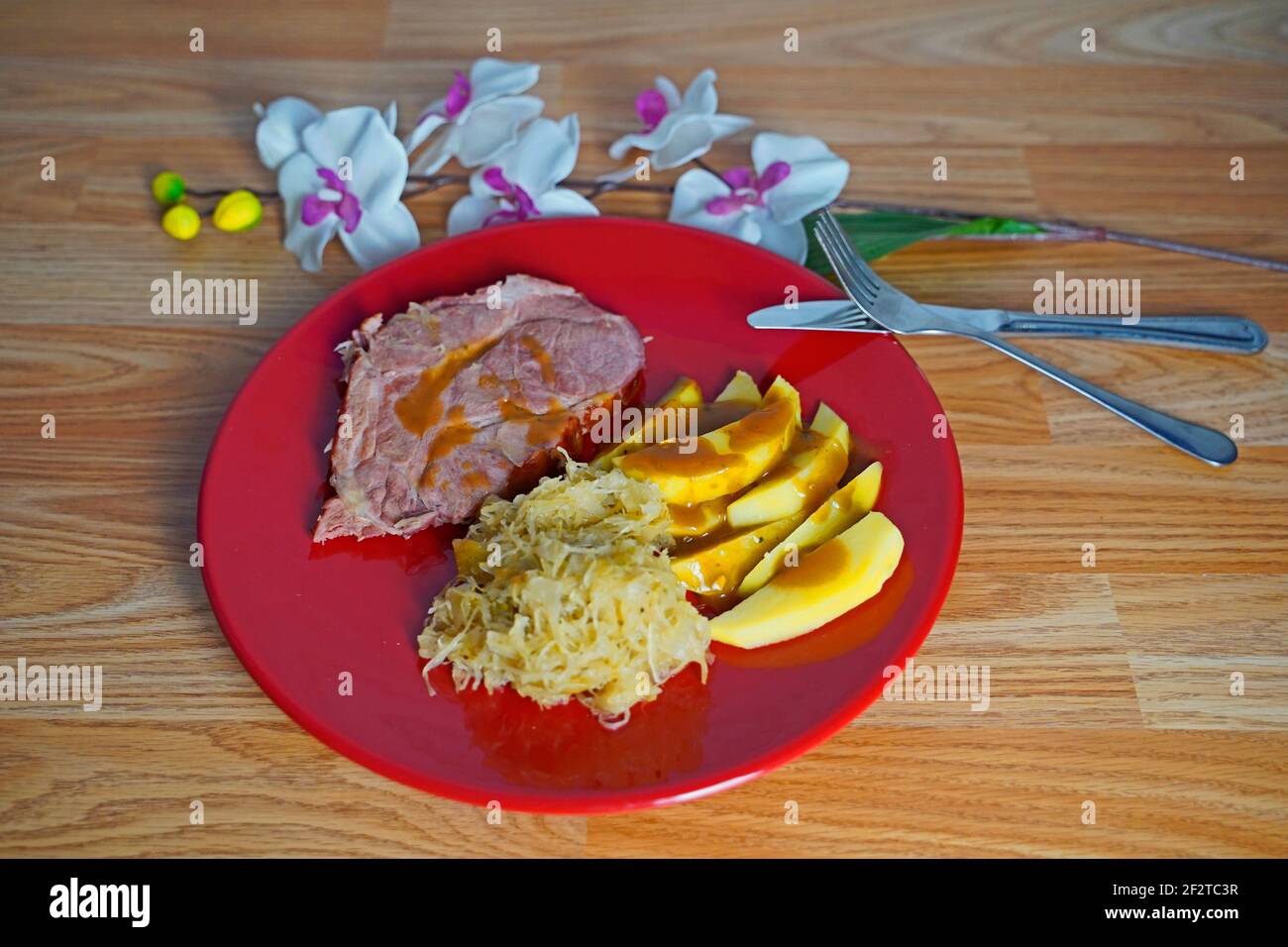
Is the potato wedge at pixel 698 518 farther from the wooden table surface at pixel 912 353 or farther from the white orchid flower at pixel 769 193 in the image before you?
the white orchid flower at pixel 769 193

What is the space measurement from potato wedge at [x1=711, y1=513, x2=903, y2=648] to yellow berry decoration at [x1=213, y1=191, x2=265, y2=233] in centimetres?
188

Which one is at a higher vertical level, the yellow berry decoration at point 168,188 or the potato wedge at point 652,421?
the yellow berry decoration at point 168,188

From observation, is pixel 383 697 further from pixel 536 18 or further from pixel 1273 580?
pixel 536 18

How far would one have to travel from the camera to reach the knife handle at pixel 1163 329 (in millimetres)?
2875

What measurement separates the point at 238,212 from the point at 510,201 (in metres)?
0.77

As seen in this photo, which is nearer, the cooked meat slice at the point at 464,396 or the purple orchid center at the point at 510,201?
the cooked meat slice at the point at 464,396

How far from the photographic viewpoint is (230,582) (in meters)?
2.32

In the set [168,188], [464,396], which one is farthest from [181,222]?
[464,396]

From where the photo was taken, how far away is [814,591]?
2256 mm

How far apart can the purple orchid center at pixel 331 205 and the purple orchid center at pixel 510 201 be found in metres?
0.37

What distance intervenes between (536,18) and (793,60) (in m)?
0.91

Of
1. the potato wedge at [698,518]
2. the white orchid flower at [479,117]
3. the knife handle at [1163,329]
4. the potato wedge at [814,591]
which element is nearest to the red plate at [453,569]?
the potato wedge at [814,591]

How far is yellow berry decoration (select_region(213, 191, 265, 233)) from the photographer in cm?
324

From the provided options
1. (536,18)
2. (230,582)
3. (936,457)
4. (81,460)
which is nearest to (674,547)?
(936,457)
